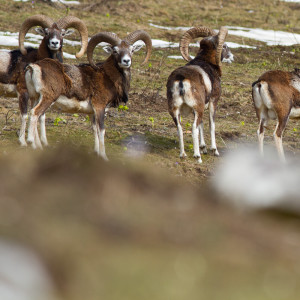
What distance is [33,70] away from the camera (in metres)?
10.4

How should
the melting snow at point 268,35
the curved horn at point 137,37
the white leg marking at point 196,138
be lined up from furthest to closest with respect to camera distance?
the melting snow at point 268,35 → the curved horn at point 137,37 → the white leg marking at point 196,138

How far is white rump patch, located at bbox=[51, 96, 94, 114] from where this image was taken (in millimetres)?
10781

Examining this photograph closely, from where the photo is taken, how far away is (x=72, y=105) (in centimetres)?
1087

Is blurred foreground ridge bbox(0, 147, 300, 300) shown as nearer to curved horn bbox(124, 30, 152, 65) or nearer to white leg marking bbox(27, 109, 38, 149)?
white leg marking bbox(27, 109, 38, 149)

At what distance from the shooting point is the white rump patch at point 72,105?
10.8 meters

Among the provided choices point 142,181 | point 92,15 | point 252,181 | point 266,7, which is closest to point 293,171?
point 252,181

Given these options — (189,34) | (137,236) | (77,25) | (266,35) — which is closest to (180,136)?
(189,34)

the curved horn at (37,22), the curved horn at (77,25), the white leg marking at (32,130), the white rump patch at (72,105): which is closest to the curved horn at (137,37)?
the curved horn at (77,25)

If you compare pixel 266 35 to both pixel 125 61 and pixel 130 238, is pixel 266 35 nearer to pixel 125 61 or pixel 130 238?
pixel 125 61

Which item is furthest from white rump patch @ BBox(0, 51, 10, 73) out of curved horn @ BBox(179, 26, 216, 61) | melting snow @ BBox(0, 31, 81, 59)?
melting snow @ BBox(0, 31, 81, 59)

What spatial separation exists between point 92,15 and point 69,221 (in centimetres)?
2369

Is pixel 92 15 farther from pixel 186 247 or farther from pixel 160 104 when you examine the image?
pixel 186 247

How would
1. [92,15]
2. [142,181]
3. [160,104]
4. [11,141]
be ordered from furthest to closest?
[92,15], [160,104], [11,141], [142,181]

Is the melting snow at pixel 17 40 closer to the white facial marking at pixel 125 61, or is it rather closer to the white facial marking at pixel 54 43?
the white facial marking at pixel 54 43
